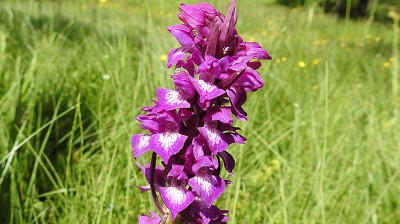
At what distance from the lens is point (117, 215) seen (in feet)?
5.68

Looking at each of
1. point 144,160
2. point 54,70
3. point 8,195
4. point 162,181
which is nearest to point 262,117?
point 144,160

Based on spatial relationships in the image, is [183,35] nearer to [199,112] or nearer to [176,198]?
[199,112]

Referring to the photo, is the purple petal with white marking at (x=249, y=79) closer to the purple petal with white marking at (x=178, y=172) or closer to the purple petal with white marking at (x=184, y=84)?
the purple petal with white marking at (x=184, y=84)

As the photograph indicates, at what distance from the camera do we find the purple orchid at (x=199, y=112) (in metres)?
0.95

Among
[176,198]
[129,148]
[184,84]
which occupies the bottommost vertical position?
[129,148]

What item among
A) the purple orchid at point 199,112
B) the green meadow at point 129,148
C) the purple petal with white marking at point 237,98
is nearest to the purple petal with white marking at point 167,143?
the purple orchid at point 199,112

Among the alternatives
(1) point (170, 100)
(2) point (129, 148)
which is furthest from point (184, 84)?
(2) point (129, 148)

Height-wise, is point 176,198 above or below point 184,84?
below

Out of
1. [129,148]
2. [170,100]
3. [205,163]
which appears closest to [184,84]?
[170,100]

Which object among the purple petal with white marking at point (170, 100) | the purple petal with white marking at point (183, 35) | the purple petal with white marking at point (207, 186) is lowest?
the purple petal with white marking at point (207, 186)

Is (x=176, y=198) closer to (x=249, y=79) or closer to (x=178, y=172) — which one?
(x=178, y=172)

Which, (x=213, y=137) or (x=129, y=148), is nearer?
(x=213, y=137)

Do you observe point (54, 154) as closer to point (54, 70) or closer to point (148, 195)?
point (54, 70)

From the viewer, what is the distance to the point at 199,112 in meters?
0.99
